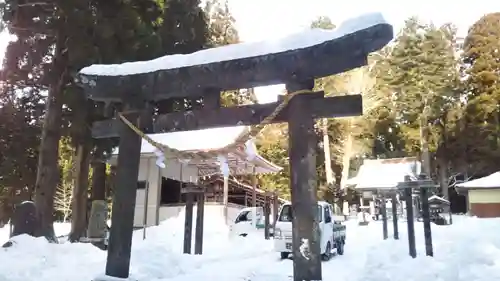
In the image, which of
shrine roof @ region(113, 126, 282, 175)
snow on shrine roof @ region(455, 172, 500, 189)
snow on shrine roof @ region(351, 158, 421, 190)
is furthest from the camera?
snow on shrine roof @ region(351, 158, 421, 190)

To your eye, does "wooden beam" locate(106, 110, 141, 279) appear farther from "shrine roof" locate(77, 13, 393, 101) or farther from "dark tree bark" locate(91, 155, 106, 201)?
"dark tree bark" locate(91, 155, 106, 201)

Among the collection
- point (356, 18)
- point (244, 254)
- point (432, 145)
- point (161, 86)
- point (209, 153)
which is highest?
point (432, 145)

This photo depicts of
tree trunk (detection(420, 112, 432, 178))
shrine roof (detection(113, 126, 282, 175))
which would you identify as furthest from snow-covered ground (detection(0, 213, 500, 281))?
tree trunk (detection(420, 112, 432, 178))

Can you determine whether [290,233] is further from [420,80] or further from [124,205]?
[420,80]

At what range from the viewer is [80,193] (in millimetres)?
15797

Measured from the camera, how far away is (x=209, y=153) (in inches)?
285

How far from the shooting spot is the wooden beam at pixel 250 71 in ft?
18.2

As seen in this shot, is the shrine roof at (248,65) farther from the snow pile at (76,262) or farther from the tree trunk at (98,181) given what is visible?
the tree trunk at (98,181)

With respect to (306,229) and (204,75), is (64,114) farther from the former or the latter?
(306,229)

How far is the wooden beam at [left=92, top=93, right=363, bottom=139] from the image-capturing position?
5840 mm

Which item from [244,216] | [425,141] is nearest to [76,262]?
[244,216]

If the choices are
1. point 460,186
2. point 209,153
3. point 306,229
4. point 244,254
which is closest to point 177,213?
point 244,254

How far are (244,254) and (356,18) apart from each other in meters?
9.58

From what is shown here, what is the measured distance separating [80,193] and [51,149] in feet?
10.8
